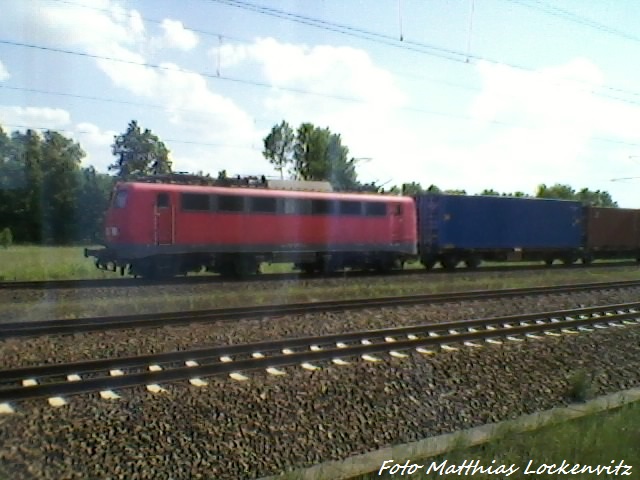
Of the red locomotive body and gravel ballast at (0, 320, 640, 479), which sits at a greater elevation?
the red locomotive body

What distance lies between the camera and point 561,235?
34.1m

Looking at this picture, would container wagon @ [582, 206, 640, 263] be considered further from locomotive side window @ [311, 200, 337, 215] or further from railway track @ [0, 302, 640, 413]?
railway track @ [0, 302, 640, 413]

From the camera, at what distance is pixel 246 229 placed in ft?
71.6

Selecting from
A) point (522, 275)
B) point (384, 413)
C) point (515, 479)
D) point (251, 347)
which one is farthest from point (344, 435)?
point (522, 275)

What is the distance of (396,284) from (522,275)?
723 centimetres

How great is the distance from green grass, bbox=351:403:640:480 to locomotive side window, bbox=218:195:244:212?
15626 mm

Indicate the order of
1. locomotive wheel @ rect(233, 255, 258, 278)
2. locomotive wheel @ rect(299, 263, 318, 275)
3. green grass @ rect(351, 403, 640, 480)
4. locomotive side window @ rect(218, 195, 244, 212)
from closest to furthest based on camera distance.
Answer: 1. green grass @ rect(351, 403, 640, 480)
2. locomotive side window @ rect(218, 195, 244, 212)
3. locomotive wheel @ rect(233, 255, 258, 278)
4. locomotive wheel @ rect(299, 263, 318, 275)

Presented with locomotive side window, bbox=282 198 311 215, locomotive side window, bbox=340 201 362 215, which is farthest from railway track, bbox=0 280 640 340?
locomotive side window, bbox=340 201 362 215

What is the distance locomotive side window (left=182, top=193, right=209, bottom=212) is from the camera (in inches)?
811

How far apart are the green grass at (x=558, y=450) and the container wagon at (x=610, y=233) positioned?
31135mm

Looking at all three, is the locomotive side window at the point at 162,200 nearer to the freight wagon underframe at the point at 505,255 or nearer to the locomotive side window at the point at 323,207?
the locomotive side window at the point at 323,207

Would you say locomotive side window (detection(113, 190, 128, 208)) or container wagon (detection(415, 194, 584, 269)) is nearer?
locomotive side window (detection(113, 190, 128, 208))

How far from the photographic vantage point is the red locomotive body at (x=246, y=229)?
1997 centimetres

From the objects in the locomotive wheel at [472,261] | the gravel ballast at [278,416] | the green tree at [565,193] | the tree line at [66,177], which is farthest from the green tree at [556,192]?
the gravel ballast at [278,416]
